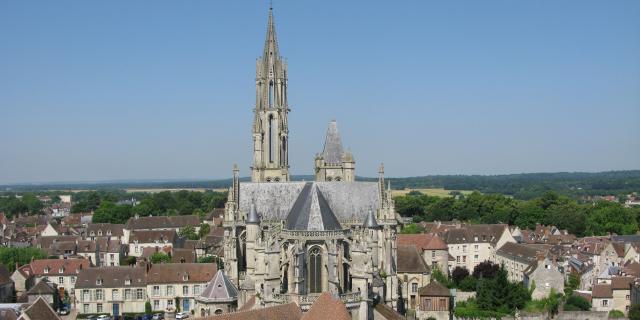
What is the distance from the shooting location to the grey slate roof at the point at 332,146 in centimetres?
6019

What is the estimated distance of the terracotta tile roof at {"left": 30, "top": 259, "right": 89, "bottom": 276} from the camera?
233ft

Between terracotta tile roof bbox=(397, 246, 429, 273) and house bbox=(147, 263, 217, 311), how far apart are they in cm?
1935

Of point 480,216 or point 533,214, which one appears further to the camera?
point 480,216

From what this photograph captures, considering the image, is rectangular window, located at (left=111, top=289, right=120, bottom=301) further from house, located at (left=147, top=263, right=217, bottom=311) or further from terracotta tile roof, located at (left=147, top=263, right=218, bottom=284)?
terracotta tile roof, located at (left=147, top=263, right=218, bottom=284)

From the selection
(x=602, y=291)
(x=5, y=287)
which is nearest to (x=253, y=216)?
(x=5, y=287)

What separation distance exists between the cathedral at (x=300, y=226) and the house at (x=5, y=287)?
2556 cm

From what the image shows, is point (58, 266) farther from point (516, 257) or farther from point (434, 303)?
Answer: point (516, 257)

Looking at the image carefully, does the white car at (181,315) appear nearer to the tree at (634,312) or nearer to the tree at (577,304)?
the tree at (577,304)

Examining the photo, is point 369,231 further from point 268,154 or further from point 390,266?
point 268,154

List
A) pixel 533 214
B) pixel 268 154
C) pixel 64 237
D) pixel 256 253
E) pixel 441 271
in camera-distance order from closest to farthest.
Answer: pixel 256 253, pixel 268 154, pixel 441 271, pixel 64 237, pixel 533 214

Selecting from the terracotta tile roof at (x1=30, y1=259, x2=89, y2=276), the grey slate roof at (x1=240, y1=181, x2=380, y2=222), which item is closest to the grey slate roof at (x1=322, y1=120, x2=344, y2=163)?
the grey slate roof at (x1=240, y1=181, x2=380, y2=222)

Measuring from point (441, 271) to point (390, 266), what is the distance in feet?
84.7

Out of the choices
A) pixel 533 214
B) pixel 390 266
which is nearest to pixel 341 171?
pixel 390 266

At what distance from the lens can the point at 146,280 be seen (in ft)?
214
